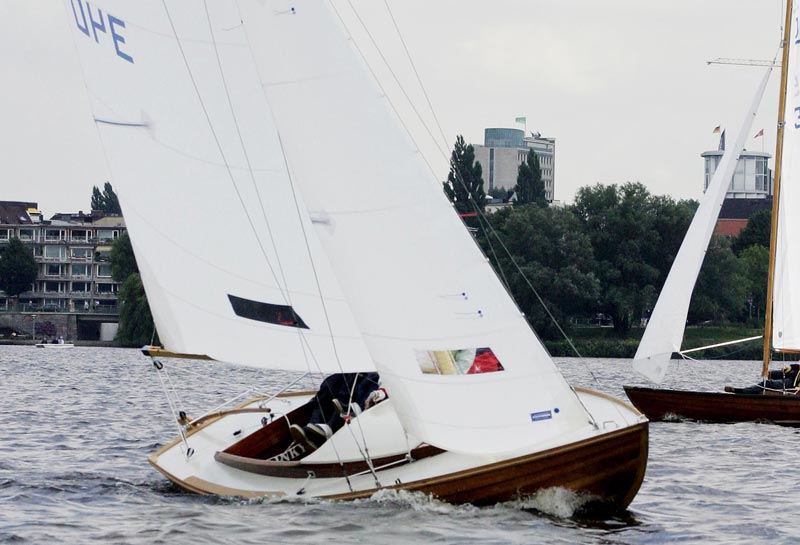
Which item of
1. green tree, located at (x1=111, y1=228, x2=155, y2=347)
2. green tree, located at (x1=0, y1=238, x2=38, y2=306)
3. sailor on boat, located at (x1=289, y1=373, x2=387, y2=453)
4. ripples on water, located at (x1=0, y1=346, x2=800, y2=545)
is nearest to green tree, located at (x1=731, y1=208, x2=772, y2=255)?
green tree, located at (x1=111, y1=228, x2=155, y2=347)

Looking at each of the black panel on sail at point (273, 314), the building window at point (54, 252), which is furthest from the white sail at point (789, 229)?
the building window at point (54, 252)

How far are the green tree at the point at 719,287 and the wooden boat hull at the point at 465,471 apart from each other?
200ft

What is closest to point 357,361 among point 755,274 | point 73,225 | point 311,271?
point 311,271

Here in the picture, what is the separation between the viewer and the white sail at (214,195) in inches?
591

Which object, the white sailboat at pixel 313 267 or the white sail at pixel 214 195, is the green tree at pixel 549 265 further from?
the white sail at pixel 214 195

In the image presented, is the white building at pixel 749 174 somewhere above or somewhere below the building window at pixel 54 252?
above

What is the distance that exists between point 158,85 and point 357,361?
3500 mm

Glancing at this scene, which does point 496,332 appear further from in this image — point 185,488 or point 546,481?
point 185,488

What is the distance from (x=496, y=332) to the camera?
13.2 meters

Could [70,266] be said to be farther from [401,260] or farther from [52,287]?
[401,260]

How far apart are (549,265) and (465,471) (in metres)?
61.8

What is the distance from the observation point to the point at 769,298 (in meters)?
28.9

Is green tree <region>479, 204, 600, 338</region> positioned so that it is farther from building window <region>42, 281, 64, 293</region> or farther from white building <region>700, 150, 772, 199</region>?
white building <region>700, 150, 772, 199</region>

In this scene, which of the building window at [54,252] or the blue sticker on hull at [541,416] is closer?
the blue sticker on hull at [541,416]
